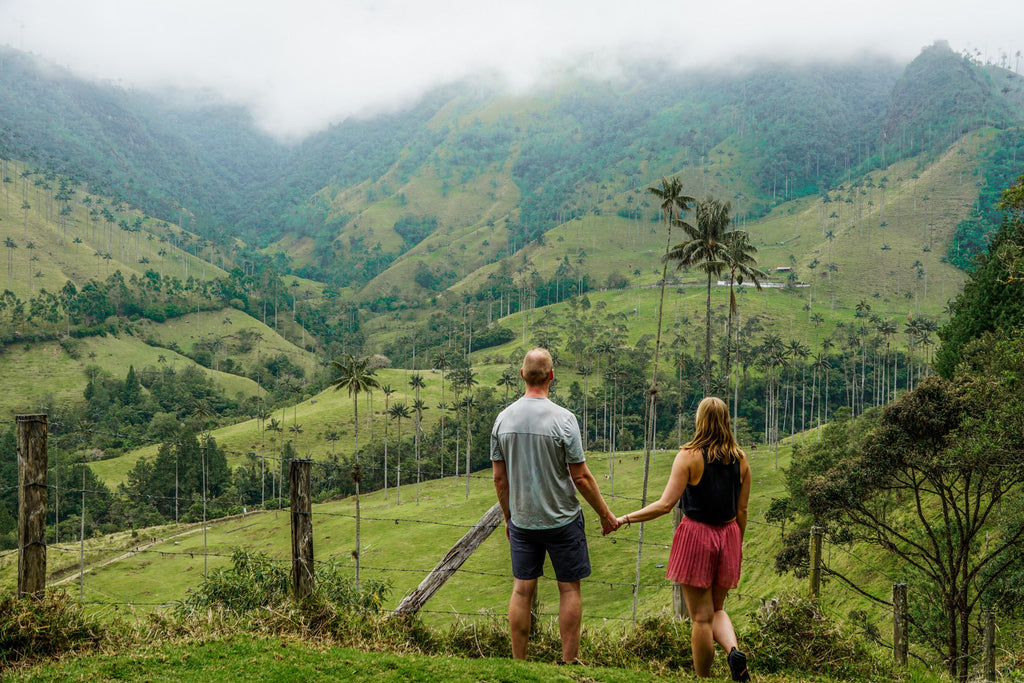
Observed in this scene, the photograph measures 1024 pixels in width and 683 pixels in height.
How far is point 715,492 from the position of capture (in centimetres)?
575

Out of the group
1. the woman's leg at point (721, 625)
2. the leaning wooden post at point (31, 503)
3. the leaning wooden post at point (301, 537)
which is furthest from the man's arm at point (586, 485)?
the leaning wooden post at point (31, 503)

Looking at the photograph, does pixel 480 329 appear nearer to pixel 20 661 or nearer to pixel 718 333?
pixel 718 333

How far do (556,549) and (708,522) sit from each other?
51.5 inches

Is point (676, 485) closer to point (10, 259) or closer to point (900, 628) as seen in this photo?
point (900, 628)

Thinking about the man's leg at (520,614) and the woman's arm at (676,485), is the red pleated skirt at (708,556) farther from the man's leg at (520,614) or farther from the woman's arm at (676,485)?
the man's leg at (520,614)

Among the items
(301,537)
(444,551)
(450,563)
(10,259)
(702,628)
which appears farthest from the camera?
(10,259)

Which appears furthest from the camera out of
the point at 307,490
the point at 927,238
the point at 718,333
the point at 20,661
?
the point at 927,238

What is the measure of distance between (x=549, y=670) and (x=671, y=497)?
1695 mm

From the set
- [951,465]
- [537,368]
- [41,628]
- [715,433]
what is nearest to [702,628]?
[715,433]

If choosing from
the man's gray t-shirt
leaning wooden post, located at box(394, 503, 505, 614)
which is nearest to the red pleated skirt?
the man's gray t-shirt

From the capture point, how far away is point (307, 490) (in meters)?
6.55

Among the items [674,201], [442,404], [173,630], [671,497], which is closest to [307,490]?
[173,630]

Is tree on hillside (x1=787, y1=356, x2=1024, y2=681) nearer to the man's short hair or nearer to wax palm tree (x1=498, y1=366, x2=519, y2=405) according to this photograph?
the man's short hair

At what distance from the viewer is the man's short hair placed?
5.70 metres
